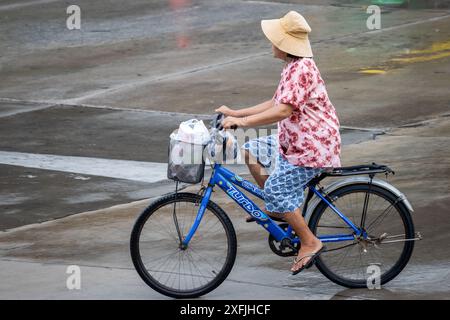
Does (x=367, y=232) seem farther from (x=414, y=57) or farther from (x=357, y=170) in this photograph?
(x=414, y=57)

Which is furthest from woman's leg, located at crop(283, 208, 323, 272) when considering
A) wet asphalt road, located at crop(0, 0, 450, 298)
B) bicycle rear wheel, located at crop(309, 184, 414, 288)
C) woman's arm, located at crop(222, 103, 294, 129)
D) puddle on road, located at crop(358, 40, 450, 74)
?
puddle on road, located at crop(358, 40, 450, 74)

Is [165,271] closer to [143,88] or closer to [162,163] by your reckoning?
[162,163]

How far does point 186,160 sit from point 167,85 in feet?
27.2

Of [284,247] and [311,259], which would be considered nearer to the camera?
[311,259]

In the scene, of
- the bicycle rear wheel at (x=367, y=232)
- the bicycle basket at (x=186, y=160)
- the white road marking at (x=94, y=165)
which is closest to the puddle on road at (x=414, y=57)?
the white road marking at (x=94, y=165)

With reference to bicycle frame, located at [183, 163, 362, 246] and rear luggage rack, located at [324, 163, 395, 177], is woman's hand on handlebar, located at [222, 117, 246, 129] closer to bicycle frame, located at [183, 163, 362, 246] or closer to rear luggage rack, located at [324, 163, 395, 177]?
bicycle frame, located at [183, 163, 362, 246]

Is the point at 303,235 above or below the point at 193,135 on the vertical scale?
below

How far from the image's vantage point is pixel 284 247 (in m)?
7.16

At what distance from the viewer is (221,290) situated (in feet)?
23.8

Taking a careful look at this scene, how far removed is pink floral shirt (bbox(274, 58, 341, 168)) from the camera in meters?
6.91

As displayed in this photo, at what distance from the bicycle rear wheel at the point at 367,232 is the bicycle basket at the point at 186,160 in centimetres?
83

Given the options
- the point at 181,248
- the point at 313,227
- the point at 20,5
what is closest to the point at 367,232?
the point at 313,227
